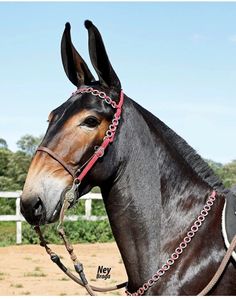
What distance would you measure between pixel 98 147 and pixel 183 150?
2.16 feet

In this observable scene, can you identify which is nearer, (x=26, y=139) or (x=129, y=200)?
(x=129, y=200)

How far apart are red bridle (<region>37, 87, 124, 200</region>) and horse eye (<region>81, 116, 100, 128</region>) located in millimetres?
93

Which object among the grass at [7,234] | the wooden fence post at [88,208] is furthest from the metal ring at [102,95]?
the wooden fence post at [88,208]

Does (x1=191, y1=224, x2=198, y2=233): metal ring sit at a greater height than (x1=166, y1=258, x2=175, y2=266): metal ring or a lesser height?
greater

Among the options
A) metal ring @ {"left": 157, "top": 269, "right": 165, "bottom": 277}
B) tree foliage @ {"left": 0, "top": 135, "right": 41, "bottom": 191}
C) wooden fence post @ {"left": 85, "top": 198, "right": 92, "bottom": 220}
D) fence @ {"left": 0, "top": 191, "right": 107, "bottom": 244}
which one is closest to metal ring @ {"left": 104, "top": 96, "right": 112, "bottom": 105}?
metal ring @ {"left": 157, "top": 269, "right": 165, "bottom": 277}

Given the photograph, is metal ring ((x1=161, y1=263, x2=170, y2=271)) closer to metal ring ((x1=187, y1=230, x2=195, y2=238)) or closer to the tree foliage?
metal ring ((x1=187, y1=230, x2=195, y2=238))

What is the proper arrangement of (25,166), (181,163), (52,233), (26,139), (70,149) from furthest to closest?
(26,139) < (25,166) < (52,233) < (181,163) < (70,149)

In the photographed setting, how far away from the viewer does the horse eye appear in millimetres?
3456

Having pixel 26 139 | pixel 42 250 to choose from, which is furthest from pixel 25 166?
pixel 42 250

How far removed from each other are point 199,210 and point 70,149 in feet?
3.10

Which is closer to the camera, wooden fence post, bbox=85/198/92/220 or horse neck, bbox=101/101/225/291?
horse neck, bbox=101/101/225/291

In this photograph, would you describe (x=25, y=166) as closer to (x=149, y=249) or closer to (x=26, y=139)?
(x=26, y=139)

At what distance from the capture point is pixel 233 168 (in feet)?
108

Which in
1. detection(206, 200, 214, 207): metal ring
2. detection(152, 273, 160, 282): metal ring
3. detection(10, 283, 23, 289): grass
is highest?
detection(206, 200, 214, 207): metal ring
